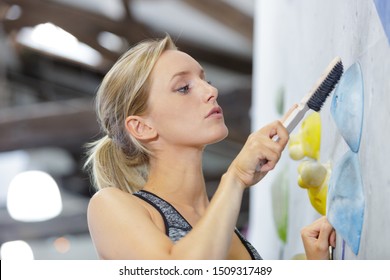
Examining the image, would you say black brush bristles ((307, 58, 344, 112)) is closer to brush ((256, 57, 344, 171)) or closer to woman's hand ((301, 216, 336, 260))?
brush ((256, 57, 344, 171))

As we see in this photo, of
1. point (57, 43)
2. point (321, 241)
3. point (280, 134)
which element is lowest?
point (321, 241)

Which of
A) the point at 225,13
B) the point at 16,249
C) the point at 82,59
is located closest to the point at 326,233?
the point at 225,13

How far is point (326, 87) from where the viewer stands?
853 millimetres

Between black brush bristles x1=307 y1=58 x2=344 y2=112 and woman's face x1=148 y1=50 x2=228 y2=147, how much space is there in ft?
0.31

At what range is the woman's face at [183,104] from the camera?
2.85 feet

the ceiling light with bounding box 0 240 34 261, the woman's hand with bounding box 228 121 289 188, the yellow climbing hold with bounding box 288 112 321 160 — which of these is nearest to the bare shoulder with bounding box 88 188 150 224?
the woman's hand with bounding box 228 121 289 188

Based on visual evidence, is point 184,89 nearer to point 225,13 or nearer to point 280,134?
point 280,134

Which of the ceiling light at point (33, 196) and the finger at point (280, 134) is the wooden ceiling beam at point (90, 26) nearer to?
the ceiling light at point (33, 196)

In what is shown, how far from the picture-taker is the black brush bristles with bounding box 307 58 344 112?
2.76 feet

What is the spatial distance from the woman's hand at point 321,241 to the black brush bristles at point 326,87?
150mm

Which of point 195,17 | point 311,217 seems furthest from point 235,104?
point 311,217

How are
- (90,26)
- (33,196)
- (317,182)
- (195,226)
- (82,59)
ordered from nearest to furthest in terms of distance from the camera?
(195,226)
(317,182)
(90,26)
(33,196)
(82,59)

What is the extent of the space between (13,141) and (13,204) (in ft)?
1.07

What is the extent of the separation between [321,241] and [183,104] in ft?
0.71
